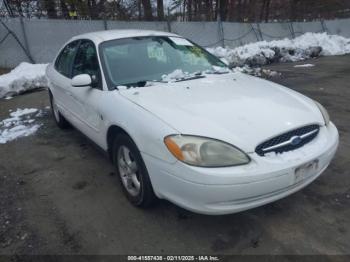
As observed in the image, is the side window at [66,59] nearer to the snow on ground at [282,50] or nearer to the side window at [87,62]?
the side window at [87,62]

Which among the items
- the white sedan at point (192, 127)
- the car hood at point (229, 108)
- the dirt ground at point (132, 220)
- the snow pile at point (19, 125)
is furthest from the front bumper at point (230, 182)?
the snow pile at point (19, 125)

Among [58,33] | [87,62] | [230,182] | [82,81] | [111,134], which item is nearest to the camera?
[230,182]

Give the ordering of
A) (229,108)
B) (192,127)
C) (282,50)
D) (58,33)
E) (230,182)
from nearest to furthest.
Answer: (230,182) < (192,127) < (229,108) < (58,33) < (282,50)

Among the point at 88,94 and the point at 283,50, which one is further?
the point at 283,50

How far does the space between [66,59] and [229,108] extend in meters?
2.86

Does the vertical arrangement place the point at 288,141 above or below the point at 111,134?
above

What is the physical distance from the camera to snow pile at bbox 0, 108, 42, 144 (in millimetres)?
5544

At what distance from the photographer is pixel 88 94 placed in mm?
3861

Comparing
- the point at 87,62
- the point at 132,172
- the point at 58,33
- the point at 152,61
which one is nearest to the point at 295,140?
the point at 132,172

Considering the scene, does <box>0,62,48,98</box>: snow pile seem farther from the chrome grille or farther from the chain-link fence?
the chrome grille

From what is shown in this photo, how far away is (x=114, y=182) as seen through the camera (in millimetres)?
3854

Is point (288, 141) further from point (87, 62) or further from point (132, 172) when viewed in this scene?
point (87, 62)

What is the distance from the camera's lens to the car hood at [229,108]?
2660mm

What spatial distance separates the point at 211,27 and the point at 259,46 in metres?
2.32
